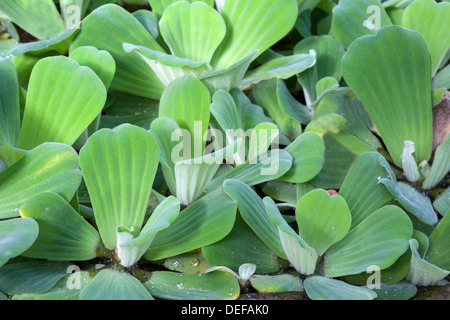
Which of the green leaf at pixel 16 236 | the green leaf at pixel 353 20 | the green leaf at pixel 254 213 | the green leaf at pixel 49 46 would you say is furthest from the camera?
the green leaf at pixel 353 20

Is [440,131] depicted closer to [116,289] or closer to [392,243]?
[392,243]

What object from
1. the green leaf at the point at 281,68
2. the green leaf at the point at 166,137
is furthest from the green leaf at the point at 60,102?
the green leaf at the point at 281,68

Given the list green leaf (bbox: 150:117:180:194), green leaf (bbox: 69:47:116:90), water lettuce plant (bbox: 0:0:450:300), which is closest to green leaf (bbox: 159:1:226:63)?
water lettuce plant (bbox: 0:0:450:300)

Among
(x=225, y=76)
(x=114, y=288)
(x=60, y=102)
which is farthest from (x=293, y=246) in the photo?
(x=60, y=102)

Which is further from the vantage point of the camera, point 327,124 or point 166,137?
point 327,124

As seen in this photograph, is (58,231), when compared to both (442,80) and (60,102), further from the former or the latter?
(442,80)

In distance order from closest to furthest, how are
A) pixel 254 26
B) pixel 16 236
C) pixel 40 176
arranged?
pixel 16 236
pixel 40 176
pixel 254 26

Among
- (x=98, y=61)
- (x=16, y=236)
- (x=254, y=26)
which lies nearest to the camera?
(x=16, y=236)

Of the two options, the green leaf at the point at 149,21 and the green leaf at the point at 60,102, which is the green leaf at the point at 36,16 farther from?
the green leaf at the point at 60,102
